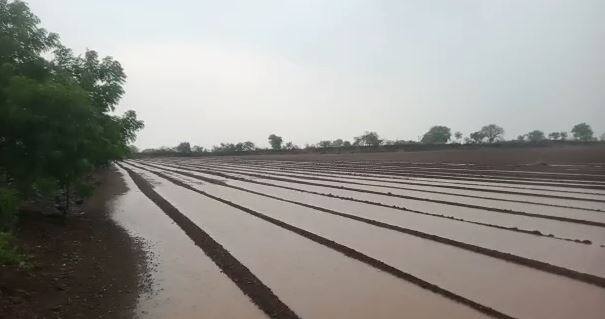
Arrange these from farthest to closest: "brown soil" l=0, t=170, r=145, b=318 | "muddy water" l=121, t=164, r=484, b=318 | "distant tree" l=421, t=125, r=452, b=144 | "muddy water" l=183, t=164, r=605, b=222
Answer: "distant tree" l=421, t=125, r=452, b=144, "muddy water" l=183, t=164, r=605, b=222, "brown soil" l=0, t=170, r=145, b=318, "muddy water" l=121, t=164, r=484, b=318

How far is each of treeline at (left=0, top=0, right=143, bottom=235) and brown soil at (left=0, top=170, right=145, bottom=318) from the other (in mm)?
889

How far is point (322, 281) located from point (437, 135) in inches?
3313

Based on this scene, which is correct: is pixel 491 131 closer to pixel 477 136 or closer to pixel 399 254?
pixel 477 136

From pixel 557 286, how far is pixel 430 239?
3.17m

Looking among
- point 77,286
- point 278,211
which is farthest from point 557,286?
point 278,211

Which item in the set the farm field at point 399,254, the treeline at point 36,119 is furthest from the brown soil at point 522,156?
the treeline at point 36,119

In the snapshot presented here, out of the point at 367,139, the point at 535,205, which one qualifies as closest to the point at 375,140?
the point at 367,139

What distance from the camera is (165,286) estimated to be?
6.89 meters

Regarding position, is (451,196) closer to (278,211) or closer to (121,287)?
(278,211)

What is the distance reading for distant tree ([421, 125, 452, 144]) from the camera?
86.0m

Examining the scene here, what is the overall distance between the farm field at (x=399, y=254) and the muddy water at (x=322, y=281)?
16 mm

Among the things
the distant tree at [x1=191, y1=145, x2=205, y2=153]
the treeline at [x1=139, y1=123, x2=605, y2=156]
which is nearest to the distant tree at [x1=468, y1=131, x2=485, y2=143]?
the treeline at [x1=139, y1=123, x2=605, y2=156]

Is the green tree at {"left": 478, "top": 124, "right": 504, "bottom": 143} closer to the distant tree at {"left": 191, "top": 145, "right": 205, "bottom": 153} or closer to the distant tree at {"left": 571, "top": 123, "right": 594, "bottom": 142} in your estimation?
the distant tree at {"left": 571, "top": 123, "right": 594, "bottom": 142}

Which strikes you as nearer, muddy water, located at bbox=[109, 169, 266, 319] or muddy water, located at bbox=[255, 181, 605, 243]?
muddy water, located at bbox=[109, 169, 266, 319]
